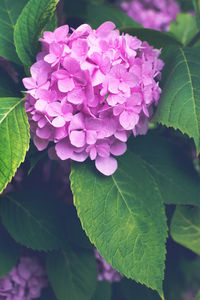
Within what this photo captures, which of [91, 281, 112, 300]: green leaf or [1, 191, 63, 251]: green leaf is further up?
[1, 191, 63, 251]: green leaf

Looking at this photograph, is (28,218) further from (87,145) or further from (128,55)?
(128,55)

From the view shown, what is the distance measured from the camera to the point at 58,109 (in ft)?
2.14

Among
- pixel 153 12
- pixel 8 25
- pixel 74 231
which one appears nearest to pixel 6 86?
pixel 8 25

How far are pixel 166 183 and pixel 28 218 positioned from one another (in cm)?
33

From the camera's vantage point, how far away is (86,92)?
0.65 meters

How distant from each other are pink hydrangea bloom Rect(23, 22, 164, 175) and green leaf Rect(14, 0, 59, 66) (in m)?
0.02

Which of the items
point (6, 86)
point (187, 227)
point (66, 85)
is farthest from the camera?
point (187, 227)

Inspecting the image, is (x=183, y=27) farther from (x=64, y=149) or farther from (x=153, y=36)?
(x=64, y=149)

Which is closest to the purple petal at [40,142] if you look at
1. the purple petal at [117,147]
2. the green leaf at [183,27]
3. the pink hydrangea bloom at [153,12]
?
the purple petal at [117,147]

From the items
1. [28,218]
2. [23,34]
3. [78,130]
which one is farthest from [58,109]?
[28,218]

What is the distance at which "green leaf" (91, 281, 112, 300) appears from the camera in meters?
1.01

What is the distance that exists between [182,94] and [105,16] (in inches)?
15.0

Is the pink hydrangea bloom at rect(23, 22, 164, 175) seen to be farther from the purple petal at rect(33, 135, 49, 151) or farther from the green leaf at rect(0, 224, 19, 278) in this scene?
the green leaf at rect(0, 224, 19, 278)

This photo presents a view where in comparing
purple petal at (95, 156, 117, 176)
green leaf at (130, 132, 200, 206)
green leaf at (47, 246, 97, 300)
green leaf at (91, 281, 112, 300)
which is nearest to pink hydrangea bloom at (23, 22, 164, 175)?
purple petal at (95, 156, 117, 176)
